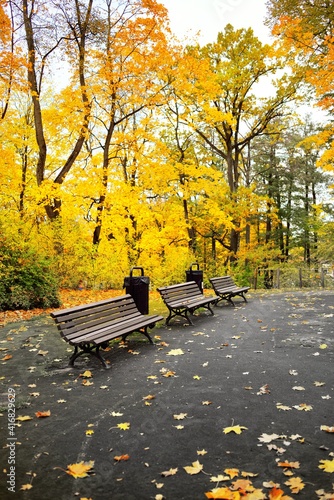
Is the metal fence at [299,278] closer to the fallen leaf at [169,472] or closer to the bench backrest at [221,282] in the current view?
the bench backrest at [221,282]

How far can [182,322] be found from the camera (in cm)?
846

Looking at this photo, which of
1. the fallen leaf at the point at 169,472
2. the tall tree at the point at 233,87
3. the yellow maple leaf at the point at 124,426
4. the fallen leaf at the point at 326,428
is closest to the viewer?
the fallen leaf at the point at 169,472

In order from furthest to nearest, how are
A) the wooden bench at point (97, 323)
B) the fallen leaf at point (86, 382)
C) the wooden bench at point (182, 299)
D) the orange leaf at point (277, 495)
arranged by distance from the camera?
the wooden bench at point (182, 299) < the wooden bench at point (97, 323) < the fallen leaf at point (86, 382) < the orange leaf at point (277, 495)

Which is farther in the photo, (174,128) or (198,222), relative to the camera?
(198,222)

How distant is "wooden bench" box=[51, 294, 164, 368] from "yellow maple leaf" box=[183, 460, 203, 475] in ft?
8.56

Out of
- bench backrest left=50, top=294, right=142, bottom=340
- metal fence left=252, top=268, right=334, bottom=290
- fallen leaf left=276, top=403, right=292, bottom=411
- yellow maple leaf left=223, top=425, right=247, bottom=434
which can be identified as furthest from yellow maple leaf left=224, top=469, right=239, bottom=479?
metal fence left=252, top=268, right=334, bottom=290

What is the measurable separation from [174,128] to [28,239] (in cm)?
1213

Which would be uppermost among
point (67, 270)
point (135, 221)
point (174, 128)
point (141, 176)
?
point (174, 128)

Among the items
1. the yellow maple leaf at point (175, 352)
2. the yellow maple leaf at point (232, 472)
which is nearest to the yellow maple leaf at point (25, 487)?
the yellow maple leaf at point (232, 472)

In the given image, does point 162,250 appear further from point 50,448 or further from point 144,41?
point 50,448

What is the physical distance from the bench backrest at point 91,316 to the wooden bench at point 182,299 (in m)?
1.26

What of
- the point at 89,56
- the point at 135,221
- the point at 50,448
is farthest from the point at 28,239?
the point at 50,448

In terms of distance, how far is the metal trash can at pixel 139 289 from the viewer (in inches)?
330

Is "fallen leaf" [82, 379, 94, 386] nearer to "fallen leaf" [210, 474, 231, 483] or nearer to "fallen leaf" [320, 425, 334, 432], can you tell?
"fallen leaf" [210, 474, 231, 483]
